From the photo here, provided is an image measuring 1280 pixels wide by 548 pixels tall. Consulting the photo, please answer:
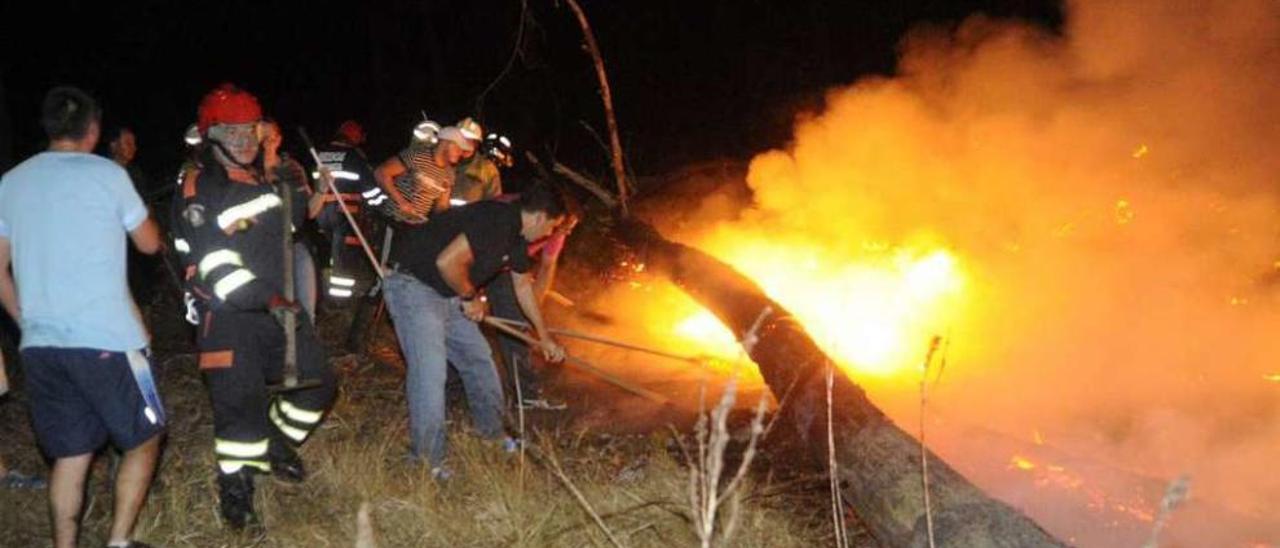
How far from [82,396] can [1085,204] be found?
826cm

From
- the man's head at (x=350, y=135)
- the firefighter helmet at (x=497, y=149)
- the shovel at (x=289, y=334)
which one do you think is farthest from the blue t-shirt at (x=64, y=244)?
the man's head at (x=350, y=135)

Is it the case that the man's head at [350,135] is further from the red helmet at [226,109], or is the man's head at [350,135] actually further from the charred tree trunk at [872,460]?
the red helmet at [226,109]

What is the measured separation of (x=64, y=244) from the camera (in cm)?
378

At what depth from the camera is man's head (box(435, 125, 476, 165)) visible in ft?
22.4

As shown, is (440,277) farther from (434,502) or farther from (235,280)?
(434,502)

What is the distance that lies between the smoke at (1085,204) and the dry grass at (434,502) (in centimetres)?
407

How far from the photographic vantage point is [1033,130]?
9109mm

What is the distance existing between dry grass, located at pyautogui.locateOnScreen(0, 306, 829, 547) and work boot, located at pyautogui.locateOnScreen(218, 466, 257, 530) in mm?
74

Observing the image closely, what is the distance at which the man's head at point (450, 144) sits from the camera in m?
6.84

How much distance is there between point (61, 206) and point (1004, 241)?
785 cm

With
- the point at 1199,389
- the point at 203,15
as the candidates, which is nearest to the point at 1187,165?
the point at 1199,389

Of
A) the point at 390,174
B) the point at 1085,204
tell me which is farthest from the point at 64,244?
the point at 1085,204

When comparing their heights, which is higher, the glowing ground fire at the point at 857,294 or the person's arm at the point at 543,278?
the glowing ground fire at the point at 857,294

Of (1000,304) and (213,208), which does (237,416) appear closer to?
(213,208)
